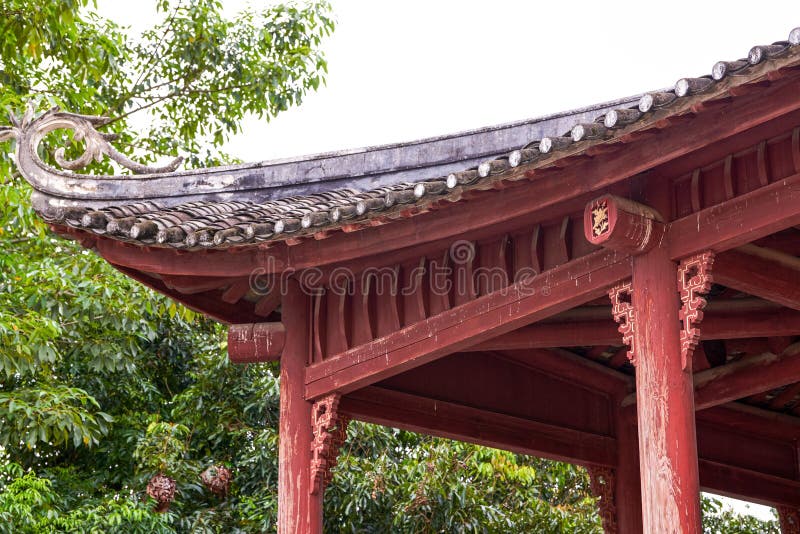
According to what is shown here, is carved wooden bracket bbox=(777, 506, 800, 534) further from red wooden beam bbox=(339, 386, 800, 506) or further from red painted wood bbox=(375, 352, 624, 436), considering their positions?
red painted wood bbox=(375, 352, 624, 436)

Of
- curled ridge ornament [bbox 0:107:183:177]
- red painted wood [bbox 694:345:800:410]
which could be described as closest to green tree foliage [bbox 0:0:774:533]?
curled ridge ornament [bbox 0:107:183:177]

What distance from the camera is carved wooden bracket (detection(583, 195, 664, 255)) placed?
15.5 ft

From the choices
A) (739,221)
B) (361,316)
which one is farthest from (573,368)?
(739,221)

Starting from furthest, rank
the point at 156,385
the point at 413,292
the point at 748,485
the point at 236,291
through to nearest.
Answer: the point at 156,385 < the point at 748,485 < the point at 236,291 < the point at 413,292

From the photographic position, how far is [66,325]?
11672mm

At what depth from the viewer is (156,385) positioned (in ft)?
47.1

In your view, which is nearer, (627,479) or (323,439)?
(323,439)

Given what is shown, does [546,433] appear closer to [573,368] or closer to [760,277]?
[573,368]

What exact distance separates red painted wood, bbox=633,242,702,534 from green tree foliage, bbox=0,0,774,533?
18.9ft

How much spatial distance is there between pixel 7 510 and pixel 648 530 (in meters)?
7.03

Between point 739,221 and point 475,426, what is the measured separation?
309cm

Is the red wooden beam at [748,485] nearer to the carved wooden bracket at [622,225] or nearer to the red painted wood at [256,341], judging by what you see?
the red painted wood at [256,341]

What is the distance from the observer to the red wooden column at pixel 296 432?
6328 millimetres

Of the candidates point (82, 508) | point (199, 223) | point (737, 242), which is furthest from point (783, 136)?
point (82, 508)
